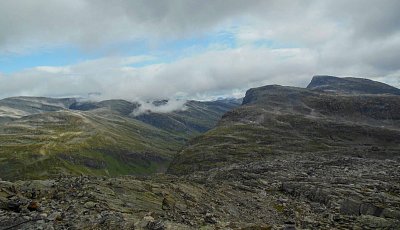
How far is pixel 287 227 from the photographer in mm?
26797

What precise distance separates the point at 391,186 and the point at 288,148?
101m

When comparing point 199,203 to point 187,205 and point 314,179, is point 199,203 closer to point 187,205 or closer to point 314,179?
point 187,205

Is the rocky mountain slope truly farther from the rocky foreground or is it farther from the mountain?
the mountain

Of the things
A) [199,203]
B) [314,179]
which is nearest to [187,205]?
[199,203]

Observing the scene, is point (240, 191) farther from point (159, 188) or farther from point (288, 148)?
point (288, 148)

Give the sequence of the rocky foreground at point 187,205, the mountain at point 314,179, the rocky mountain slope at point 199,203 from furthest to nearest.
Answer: the mountain at point 314,179 → the rocky mountain slope at point 199,203 → the rocky foreground at point 187,205

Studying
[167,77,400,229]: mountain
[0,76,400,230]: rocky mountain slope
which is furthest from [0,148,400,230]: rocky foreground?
[167,77,400,229]: mountain

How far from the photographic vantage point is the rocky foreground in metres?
26.1

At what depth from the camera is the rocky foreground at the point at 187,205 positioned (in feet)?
85.6

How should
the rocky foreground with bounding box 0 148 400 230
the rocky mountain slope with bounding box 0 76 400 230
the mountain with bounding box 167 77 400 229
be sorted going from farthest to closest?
the mountain with bounding box 167 77 400 229
the rocky mountain slope with bounding box 0 76 400 230
the rocky foreground with bounding box 0 148 400 230

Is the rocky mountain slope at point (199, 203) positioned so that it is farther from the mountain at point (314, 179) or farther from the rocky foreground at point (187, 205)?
the mountain at point (314, 179)

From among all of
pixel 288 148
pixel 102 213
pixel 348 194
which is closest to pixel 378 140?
pixel 288 148

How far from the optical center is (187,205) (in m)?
36.9

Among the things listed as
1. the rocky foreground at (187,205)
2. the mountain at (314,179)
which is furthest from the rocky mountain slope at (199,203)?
the mountain at (314,179)
